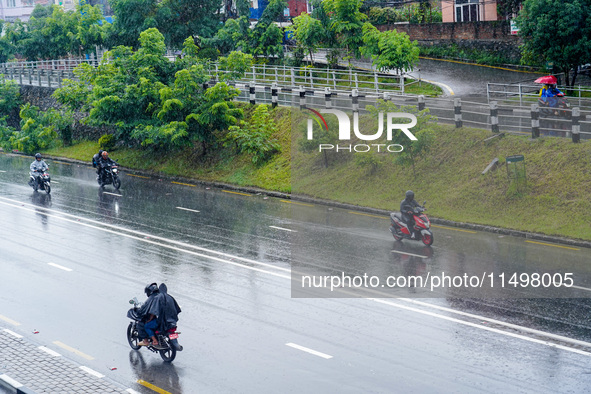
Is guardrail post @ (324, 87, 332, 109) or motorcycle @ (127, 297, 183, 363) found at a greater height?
guardrail post @ (324, 87, 332, 109)

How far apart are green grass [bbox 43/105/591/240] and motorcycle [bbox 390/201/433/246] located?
273 cm

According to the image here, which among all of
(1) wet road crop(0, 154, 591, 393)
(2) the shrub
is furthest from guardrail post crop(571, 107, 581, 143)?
(2) the shrub

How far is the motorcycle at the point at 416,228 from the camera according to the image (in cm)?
1983

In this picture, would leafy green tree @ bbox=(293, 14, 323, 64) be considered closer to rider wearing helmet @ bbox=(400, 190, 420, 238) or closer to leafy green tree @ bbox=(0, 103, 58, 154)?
leafy green tree @ bbox=(0, 103, 58, 154)

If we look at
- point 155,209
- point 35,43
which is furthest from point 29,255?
point 35,43

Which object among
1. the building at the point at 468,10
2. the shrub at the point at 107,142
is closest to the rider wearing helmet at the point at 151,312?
the shrub at the point at 107,142

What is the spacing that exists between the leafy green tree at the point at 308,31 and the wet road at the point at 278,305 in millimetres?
15471

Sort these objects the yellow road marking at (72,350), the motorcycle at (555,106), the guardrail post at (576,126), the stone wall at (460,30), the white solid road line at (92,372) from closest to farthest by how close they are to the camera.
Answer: the white solid road line at (92,372)
the yellow road marking at (72,350)
the guardrail post at (576,126)
the motorcycle at (555,106)
the stone wall at (460,30)

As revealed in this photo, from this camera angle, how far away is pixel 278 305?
15.7m

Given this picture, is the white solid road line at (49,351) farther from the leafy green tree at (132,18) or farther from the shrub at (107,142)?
the leafy green tree at (132,18)

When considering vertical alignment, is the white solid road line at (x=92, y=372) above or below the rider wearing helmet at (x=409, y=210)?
below

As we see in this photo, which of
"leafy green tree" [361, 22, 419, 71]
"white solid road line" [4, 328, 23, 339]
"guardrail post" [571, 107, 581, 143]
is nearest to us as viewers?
"white solid road line" [4, 328, 23, 339]

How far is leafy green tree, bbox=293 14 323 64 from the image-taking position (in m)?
38.5

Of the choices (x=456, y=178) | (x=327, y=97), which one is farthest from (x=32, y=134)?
(x=456, y=178)
